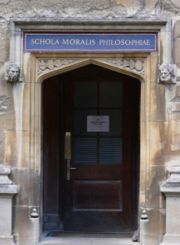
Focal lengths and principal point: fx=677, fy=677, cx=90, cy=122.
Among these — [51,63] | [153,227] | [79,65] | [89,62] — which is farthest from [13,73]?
[153,227]

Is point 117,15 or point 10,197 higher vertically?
point 117,15

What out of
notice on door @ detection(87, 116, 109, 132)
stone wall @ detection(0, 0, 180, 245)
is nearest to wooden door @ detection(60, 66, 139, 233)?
notice on door @ detection(87, 116, 109, 132)

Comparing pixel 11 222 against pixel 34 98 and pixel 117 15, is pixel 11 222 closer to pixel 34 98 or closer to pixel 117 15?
pixel 34 98

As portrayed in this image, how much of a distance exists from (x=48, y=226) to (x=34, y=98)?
7.00ft

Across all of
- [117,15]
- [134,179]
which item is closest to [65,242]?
[134,179]

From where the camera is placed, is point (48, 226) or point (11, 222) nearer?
point (11, 222)

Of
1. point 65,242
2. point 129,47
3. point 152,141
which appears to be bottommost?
point 65,242

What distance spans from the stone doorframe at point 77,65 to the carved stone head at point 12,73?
97 mm

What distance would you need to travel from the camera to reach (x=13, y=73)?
8422mm

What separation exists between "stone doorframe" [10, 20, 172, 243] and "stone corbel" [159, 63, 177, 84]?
79mm

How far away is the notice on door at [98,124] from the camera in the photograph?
9852 millimetres

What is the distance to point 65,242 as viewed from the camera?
879cm

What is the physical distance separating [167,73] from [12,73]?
1.92m

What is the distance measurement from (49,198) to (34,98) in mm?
1882
